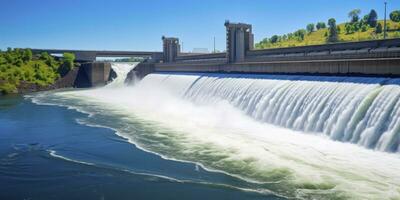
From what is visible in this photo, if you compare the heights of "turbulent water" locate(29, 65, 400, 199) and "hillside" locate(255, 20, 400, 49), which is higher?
"hillside" locate(255, 20, 400, 49)

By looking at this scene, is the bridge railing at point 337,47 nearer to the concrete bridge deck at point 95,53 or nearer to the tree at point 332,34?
the concrete bridge deck at point 95,53

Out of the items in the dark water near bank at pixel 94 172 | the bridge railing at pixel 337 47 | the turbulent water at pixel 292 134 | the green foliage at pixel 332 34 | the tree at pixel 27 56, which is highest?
the green foliage at pixel 332 34

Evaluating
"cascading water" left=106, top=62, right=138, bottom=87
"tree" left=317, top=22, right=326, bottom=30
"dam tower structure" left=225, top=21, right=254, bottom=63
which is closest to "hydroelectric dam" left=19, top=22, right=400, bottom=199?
"dam tower structure" left=225, top=21, right=254, bottom=63

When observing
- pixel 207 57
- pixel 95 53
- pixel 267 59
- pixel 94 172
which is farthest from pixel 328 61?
pixel 95 53

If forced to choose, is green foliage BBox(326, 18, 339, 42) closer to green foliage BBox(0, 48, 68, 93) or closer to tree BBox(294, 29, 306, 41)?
tree BBox(294, 29, 306, 41)

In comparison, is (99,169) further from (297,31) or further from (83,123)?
(297,31)

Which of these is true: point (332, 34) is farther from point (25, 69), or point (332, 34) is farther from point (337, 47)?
point (25, 69)

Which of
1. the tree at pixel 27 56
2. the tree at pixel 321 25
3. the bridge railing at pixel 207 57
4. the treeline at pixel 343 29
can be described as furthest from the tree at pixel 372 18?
the tree at pixel 27 56
